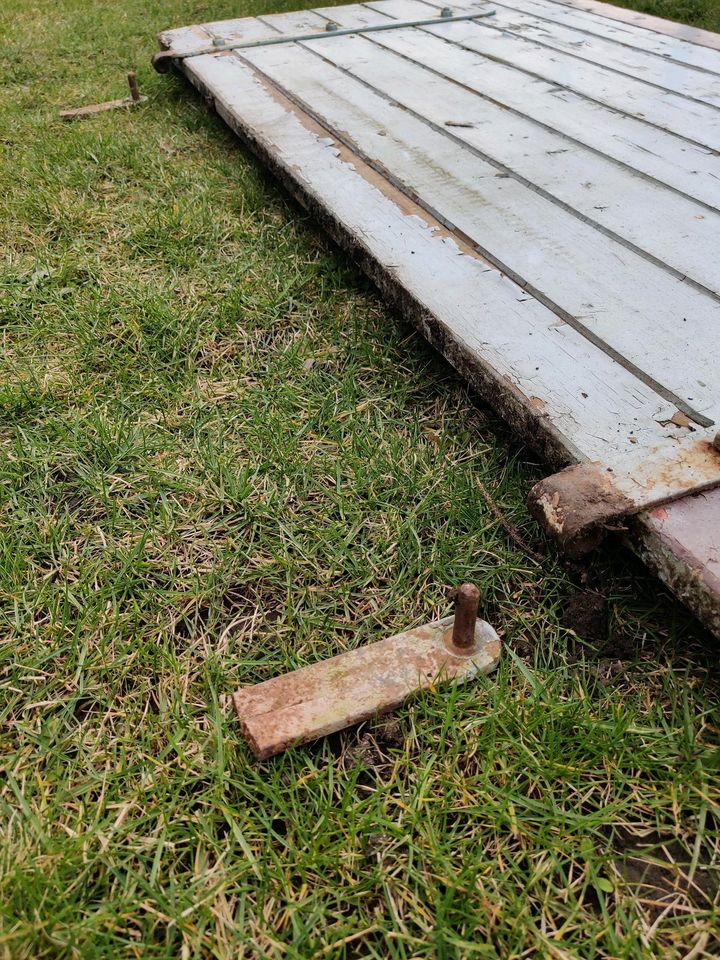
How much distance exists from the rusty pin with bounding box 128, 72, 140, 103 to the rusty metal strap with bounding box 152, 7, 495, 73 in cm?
12

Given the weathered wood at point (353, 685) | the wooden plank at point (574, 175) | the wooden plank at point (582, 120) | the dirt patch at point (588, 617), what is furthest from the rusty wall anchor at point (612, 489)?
the wooden plank at point (582, 120)

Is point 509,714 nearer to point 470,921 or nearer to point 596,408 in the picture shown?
point 470,921

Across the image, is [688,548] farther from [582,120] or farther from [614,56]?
[614,56]

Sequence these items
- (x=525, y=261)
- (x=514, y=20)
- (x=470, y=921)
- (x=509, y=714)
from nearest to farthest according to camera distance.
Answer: (x=470, y=921) → (x=509, y=714) → (x=525, y=261) → (x=514, y=20)

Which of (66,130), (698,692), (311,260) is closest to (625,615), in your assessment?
(698,692)

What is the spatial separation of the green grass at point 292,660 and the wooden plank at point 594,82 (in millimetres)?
1129

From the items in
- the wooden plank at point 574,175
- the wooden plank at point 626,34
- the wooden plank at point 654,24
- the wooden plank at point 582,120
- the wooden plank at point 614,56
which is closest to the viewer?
the wooden plank at point 574,175

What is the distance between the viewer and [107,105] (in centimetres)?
333

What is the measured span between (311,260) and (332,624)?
132cm

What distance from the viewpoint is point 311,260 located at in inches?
88.7

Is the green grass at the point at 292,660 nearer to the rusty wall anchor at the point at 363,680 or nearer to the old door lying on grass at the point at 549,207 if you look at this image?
the rusty wall anchor at the point at 363,680

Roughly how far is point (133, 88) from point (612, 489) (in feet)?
10.1

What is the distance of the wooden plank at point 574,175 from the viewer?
1767mm

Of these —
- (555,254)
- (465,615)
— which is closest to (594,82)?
(555,254)
